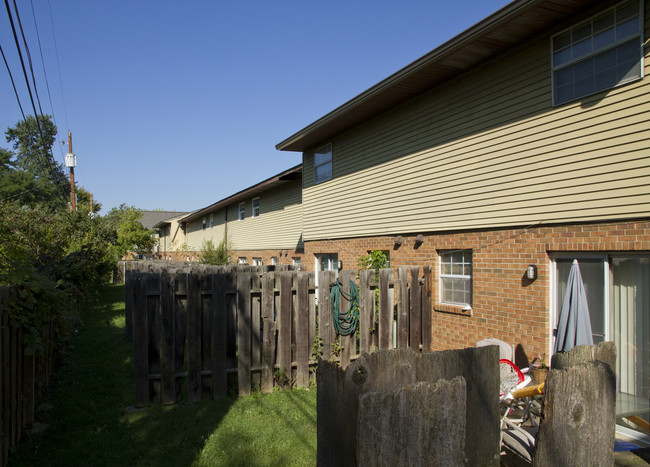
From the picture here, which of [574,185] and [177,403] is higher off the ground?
[574,185]

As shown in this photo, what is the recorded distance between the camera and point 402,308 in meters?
7.82

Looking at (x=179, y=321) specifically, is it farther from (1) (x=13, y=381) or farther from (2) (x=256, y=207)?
(2) (x=256, y=207)

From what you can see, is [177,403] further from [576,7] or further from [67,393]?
[576,7]

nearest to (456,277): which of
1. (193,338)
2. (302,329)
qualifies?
(302,329)

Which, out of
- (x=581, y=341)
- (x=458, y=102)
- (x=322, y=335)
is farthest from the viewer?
(x=458, y=102)

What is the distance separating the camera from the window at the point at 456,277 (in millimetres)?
8766

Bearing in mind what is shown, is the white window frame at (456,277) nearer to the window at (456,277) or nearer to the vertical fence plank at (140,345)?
the window at (456,277)

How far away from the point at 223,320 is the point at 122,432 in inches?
71.5

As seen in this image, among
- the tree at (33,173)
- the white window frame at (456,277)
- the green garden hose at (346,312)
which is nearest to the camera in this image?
the green garden hose at (346,312)

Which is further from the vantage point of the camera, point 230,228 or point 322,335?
point 230,228

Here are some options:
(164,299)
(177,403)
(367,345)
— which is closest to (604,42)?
(367,345)

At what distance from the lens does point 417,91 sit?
9984 mm

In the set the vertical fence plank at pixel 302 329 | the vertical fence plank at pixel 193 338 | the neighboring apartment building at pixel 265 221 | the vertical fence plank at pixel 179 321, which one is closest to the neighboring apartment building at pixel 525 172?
the vertical fence plank at pixel 302 329

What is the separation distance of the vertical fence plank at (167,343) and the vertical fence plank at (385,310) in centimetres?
323
